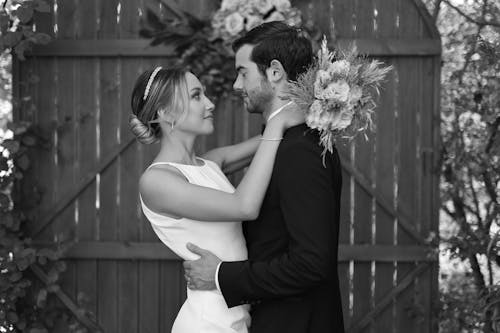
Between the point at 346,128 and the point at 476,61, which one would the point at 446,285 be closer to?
the point at 476,61

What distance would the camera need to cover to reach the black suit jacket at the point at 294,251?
2.16m

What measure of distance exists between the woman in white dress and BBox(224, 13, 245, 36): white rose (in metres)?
1.25

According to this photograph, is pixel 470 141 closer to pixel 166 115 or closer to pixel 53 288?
pixel 166 115

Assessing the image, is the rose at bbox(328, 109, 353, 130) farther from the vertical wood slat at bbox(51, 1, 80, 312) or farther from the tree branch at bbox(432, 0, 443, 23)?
the vertical wood slat at bbox(51, 1, 80, 312)

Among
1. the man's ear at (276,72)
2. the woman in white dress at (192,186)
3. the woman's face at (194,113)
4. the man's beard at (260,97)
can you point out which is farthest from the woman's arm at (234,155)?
the man's ear at (276,72)

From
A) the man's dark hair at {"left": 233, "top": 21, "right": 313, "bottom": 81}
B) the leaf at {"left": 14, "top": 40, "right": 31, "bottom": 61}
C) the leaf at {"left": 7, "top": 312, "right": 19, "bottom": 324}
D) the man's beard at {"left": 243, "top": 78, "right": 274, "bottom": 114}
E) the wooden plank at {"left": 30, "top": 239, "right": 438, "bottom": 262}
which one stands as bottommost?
the leaf at {"left": 7, "top": 312, "right": 19, "bottom": 324}

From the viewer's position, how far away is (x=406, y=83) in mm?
4211

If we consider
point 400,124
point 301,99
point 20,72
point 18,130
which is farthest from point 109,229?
point 301,99

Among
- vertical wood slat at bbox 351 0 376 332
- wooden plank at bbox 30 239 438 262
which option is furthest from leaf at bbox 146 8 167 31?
wooden plank at bbox 30 239 438 262

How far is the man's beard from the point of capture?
2.46 meters

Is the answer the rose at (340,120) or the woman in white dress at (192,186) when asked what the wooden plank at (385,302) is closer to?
the woman in white dress at (192,186)

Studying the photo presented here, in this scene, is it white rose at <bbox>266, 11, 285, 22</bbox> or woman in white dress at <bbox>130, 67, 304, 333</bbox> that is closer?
woman in white dress at <bbox>130, 67, 304, 333</bbox>

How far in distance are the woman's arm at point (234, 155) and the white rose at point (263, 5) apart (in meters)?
1.06

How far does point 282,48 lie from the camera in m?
2.41
